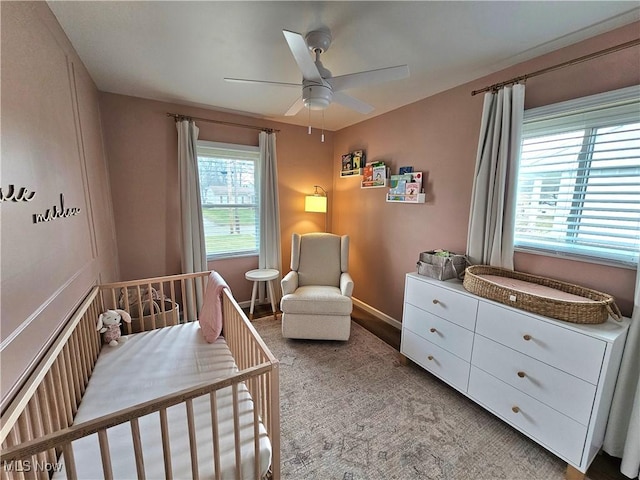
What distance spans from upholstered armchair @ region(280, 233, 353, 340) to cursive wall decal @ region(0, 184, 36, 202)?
191 centimetres

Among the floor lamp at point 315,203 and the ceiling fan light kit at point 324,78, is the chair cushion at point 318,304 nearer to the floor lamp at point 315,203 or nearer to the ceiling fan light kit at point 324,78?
the floor lamp at point 315,203

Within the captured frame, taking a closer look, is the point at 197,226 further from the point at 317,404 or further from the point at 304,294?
the point at 317,404

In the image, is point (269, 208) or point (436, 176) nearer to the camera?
point (436, 176)

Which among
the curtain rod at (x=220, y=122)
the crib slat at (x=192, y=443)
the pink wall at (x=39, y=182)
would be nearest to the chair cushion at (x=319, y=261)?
the curtain rod at (x=220, y=122)

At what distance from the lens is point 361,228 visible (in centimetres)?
346

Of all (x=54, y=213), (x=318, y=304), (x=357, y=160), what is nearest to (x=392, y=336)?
(x=318, y=304)

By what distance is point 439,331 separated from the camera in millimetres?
2010

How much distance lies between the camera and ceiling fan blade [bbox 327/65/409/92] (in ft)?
4.75

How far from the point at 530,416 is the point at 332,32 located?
2530 mm

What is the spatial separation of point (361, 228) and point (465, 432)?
2.29 metres

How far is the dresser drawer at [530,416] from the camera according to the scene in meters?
1.36

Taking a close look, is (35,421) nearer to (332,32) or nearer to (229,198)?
(332,32)

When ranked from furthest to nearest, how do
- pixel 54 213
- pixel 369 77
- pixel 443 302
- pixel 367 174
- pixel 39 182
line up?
pixel 367 174 → pixel 443 302 → pixel 369 77 → pixel 54 213 → pixel 39 182

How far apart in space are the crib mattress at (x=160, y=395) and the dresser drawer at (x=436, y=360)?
1.41 meters
